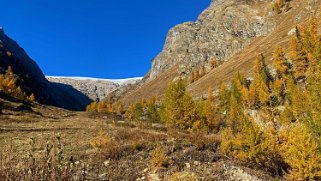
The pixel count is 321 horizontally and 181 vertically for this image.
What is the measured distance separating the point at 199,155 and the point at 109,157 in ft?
17.1

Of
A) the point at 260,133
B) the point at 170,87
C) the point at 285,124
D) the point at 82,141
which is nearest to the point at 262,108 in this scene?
the point at 285,124

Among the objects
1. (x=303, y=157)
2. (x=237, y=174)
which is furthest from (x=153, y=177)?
(x=303, y=157)

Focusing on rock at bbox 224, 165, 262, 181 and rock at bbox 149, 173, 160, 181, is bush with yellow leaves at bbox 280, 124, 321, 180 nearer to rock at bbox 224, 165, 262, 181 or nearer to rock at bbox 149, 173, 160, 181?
rock at bbox 224, 165, 262, 181

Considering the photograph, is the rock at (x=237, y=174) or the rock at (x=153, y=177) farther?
the rock at (x=237, y=174)

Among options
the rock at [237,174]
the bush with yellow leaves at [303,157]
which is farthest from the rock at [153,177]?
the bush with yellow leaves at [303,157]

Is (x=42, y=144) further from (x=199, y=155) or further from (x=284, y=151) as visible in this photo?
(x=284, y=151)

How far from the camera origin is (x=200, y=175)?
1546cm

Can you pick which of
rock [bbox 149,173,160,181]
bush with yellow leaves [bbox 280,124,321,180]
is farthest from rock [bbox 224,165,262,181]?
bush with yellow leaves [bbox 280,124,321,180]

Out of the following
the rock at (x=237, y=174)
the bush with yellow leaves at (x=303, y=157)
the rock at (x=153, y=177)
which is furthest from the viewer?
the bush with yellow leaves at (x=303, y=157)

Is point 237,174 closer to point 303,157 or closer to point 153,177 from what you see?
point 153,177

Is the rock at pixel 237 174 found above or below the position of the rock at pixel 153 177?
below

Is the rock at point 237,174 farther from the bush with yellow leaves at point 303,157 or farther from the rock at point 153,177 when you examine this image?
the bush with yellow leaves at point 303,157

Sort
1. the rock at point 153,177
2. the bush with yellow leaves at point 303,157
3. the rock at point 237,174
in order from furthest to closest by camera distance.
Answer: the bush with yellow leaves at point 303,157 < the rock at point 237,174 < the rock at point 153,177

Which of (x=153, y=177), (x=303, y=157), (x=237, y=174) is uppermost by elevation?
(x=153, y=177)
